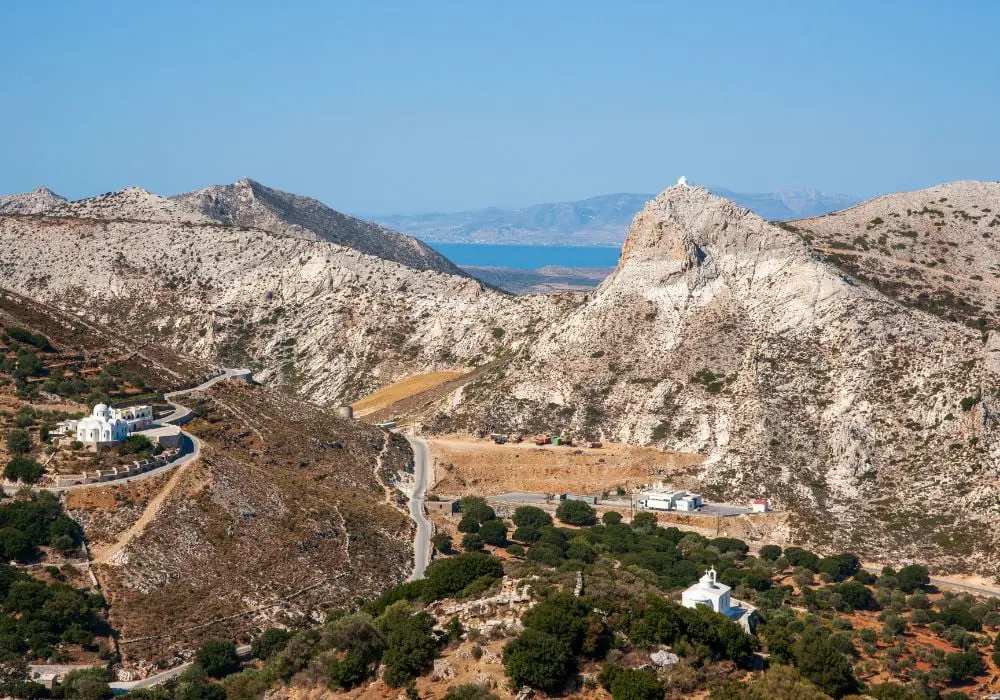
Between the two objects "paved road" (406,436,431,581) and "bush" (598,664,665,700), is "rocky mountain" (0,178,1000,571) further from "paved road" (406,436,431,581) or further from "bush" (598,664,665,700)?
"bush" (598,664,665,700)

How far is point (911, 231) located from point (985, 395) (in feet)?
140

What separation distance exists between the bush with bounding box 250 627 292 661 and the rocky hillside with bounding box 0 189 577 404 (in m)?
63.5

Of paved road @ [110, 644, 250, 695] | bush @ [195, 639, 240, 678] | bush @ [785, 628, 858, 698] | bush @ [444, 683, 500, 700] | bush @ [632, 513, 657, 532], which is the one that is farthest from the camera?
bush @ [632, 513, 657, 532]

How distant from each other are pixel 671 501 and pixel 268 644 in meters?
37.7

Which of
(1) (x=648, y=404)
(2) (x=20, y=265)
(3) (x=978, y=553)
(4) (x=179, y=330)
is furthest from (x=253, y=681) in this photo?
(2) (x=20, y=265)

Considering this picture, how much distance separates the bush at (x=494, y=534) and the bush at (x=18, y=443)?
28.3 meters

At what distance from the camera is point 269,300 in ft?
488

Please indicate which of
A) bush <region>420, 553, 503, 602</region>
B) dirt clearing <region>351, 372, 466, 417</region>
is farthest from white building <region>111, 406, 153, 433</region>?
dirt clearing <region>351, 372, 466, 417</region>

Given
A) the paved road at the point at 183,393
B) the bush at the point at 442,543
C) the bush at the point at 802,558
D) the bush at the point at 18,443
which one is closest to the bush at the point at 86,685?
the bush at the point at 18,443

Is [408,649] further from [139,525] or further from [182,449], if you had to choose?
[182,449]

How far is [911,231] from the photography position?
135750 mm

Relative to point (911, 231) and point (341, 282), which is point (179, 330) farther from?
point (911, 231)

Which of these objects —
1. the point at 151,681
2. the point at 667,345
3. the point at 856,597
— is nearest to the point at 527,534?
the point at 856,597

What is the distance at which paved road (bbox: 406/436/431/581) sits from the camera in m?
80.2
